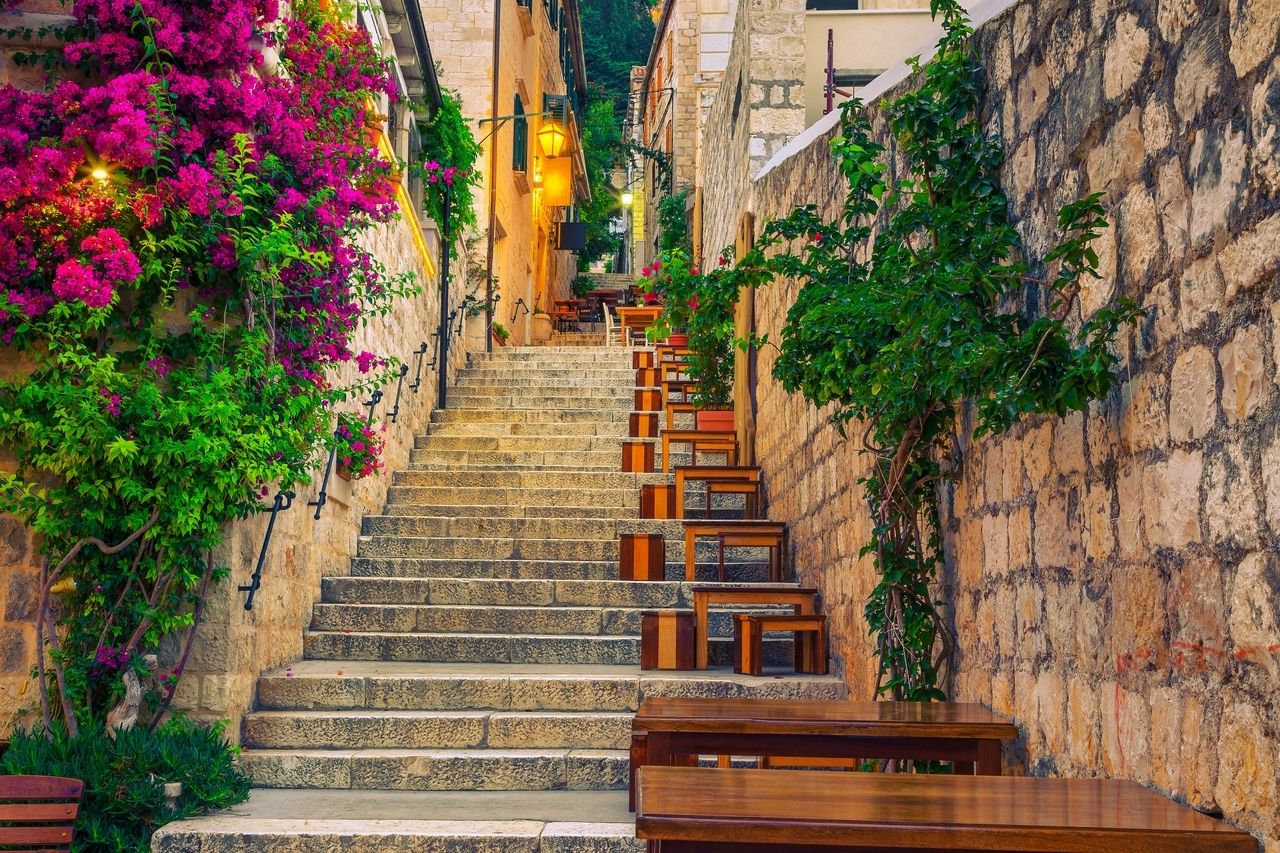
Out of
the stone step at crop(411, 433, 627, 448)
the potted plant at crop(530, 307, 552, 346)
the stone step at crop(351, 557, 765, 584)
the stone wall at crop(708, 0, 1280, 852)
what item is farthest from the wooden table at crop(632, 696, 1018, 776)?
the potted plant at crop(530, 307, 552, 346)

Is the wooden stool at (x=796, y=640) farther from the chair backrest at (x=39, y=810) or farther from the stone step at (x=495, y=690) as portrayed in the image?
the chair backrest at (x=39, y=810)

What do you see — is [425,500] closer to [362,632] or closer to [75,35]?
[362,632]

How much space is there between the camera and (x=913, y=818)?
1979mm

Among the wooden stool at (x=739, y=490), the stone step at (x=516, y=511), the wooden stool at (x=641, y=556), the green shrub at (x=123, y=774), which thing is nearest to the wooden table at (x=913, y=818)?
the green shrub at (x=123, y=774)

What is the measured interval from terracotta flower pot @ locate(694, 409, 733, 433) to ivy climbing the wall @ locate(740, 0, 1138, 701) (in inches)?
167

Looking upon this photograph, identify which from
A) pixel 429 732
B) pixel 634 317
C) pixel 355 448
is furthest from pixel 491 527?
pixel 634 317

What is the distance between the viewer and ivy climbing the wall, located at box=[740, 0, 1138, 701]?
8.19 ft

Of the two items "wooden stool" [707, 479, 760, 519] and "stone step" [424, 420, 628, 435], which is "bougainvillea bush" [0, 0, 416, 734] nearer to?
"wooden stool" [707, 479, 760, 519]

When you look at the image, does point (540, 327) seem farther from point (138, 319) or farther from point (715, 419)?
point (138, 319)

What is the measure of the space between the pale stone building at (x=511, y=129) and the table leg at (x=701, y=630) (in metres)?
5.17

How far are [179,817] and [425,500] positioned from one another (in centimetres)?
393

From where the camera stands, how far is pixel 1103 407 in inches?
99.3

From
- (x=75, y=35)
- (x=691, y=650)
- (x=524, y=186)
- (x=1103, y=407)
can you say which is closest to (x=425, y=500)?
(x=691, y=650)

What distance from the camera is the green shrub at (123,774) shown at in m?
3.91
